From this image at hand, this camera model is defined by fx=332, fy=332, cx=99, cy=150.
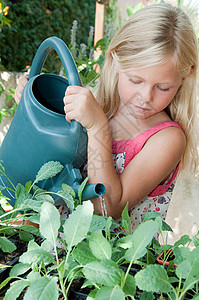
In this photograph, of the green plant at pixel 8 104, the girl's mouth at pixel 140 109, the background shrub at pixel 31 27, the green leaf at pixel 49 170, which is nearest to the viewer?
the green leaf at pixel 49 170

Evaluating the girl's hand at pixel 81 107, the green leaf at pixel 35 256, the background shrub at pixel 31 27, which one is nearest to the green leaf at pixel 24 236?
the green leaf at pixel 35 256

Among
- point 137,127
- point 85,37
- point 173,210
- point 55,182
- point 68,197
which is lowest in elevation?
point 173,210

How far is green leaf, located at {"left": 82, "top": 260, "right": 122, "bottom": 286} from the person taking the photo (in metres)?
0.25

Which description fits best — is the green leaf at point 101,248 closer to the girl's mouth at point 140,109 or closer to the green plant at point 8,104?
the girl's mouth at point 140,109

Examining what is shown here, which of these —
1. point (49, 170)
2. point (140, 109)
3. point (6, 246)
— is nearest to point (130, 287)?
point (6, 246)

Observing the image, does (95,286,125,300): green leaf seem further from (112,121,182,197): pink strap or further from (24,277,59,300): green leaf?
(112,121,182,197): pink strap

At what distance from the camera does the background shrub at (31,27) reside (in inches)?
158

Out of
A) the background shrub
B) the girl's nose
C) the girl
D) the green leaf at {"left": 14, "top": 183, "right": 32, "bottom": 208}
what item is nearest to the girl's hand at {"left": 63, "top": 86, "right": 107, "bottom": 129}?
the girl

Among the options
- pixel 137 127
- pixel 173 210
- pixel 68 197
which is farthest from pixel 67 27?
pixel 68 197

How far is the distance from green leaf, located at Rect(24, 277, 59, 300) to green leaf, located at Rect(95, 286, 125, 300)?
0.11 ft

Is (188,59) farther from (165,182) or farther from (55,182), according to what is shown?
(55,182)

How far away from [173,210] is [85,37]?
4.15 m

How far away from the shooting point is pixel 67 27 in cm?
487

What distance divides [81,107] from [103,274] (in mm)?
519
